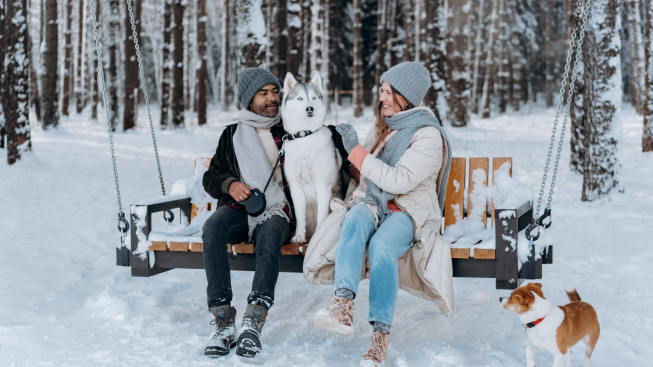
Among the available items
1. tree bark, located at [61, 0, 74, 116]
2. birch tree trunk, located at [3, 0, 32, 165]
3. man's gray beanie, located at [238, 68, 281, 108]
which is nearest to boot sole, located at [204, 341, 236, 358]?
man's gray beanie, located at [238, 68, 281, 108]

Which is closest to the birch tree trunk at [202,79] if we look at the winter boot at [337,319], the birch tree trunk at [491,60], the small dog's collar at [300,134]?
the birch tree trunk at [491,60]

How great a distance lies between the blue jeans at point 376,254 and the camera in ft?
11.0

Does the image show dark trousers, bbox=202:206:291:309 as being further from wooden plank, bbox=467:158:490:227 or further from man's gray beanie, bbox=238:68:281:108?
wooden plank, bbox=467:158:490:227

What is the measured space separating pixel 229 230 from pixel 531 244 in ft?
5.46

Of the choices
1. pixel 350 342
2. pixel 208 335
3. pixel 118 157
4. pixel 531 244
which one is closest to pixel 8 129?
pixel 118 157

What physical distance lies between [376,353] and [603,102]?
551cm

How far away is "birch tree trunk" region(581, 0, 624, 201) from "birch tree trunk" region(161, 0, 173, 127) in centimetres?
1157

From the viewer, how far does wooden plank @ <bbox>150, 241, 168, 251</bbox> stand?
3.90 metres

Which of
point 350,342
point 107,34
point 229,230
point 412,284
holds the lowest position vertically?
point 350,342

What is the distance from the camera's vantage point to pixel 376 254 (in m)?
3.42

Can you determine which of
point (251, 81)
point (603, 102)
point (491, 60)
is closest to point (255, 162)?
point (251, 81)

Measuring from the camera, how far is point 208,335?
3.91 metres

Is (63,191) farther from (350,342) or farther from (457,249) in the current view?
(457,249)

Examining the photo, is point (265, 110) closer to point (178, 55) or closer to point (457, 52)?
point (457, 52)
